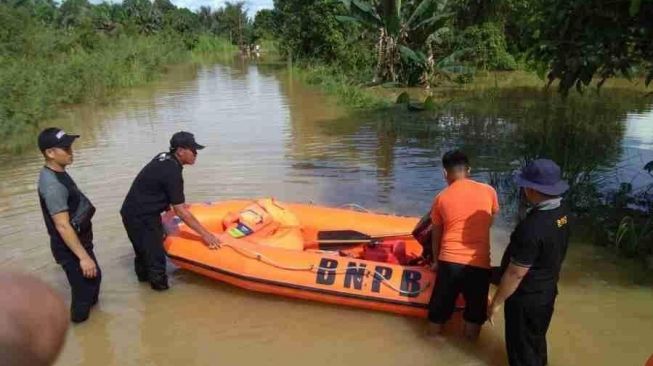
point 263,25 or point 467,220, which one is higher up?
point 263,25

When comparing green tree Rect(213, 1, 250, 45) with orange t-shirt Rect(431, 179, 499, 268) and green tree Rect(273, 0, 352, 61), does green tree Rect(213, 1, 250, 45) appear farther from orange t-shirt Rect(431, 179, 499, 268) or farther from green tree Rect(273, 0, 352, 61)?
orange t-shirt Rect(431, 179, 499, 268)

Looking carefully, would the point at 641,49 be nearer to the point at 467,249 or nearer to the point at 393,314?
the point at 467,249

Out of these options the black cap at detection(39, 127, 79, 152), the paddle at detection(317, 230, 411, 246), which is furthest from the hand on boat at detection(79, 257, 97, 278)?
the paddle at detection(317, 230, 411, 246)

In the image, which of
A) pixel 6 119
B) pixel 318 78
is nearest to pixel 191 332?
pixel 6 119

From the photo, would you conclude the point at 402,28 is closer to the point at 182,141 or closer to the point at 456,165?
the point at 182,141

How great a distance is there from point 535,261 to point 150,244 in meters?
3.05

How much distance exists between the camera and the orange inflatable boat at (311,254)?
439cm

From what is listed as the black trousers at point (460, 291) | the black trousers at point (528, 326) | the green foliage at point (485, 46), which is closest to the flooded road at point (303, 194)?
the black trousers at point (460, 291)

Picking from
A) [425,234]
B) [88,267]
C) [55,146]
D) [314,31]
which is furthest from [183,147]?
[314,31]

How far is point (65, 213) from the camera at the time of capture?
12.6 ft

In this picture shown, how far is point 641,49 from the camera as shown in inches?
211

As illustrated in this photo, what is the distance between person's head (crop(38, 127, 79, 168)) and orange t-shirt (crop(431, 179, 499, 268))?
255 centimetres

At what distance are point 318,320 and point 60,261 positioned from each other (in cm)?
197

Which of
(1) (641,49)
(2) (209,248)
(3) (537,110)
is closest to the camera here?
(2) (209,248)
